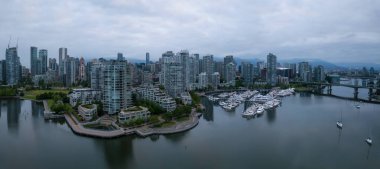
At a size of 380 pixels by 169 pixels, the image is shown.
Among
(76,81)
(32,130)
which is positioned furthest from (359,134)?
(76,81)

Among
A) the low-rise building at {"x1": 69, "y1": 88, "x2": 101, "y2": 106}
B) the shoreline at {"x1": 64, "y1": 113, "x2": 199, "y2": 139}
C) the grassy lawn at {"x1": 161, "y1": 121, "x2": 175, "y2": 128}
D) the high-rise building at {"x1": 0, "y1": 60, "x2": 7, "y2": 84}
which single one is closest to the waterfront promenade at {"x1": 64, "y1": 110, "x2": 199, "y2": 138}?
the shoreline at {"x1": 64, "y1": 113, "x2": 199, "y2": 139}

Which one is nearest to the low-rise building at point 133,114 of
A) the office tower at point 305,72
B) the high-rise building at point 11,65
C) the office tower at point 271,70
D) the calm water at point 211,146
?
the calm water at point 211,146

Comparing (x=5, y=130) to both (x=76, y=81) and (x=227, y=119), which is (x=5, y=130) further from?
(x=76, y=81)

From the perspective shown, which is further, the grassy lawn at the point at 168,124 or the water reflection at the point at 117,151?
the grassy lawn at the point at 168,124

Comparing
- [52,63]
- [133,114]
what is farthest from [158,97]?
[52,63]

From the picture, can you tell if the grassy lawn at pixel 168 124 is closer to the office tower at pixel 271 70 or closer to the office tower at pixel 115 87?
the office tower at pixel 115 87

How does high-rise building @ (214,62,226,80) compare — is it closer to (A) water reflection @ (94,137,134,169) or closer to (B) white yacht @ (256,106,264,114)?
(B) white yacht @ (256,106,264,114)
